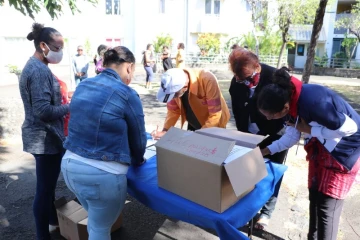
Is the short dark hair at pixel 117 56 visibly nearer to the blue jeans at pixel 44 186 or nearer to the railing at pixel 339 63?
the blue jeans at pixel 44 186

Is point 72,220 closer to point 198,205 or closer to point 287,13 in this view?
point 198,205

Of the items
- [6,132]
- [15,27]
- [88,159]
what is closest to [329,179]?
[88,159]

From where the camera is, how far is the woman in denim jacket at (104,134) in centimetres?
141

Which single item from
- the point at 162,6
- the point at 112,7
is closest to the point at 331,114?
the point at 162,6

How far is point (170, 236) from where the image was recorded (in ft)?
8.18

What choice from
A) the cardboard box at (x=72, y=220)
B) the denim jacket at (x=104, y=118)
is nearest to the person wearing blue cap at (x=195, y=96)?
the denim jacket at (x=104, y=118)

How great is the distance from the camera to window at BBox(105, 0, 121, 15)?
20.4m

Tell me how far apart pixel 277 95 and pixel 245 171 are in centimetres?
40

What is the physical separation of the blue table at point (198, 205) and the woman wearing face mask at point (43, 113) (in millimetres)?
659

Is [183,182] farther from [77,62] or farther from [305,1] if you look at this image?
[305,1]

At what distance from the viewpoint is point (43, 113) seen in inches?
74.1

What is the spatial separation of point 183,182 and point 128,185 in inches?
16.7

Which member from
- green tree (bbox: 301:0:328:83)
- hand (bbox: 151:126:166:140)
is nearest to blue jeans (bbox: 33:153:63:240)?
hand (bbox: 151:126:166:140)

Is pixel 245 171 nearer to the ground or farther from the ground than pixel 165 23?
nearer to the ground
